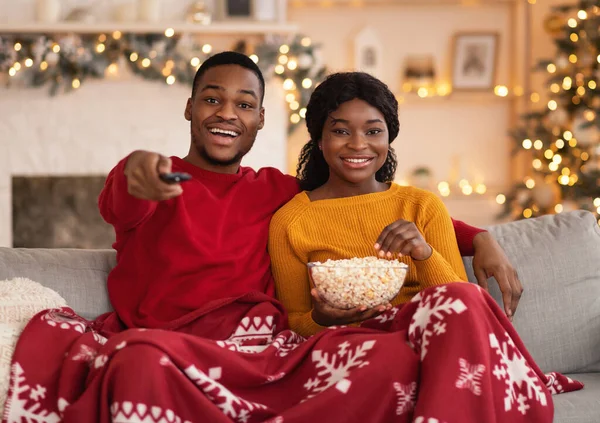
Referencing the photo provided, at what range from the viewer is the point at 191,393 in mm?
1427

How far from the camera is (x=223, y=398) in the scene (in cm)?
147

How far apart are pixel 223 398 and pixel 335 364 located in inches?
9.2

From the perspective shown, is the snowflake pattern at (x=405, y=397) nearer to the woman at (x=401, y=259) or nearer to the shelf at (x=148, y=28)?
the woman at (x=401, y=259)

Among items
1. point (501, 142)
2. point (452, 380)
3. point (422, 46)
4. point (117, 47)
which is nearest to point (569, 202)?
point (501, 142)

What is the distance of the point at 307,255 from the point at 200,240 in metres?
0.27

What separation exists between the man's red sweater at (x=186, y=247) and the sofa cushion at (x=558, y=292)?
18cm

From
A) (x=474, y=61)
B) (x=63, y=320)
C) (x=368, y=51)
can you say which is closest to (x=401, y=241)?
(x=63, y=320)

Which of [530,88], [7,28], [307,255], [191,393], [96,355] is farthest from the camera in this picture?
[530,88]

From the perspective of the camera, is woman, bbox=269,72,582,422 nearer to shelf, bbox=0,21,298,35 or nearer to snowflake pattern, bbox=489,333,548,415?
snowflake pattern, bbox=489,333,548,415

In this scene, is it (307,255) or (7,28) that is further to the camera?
(7,28)

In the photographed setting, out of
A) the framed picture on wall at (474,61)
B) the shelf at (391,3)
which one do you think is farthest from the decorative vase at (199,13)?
the framed picture on wall at (474,61)

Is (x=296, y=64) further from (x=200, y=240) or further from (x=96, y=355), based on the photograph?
(x=96, y=355)

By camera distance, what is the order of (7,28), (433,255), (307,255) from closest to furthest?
(433,255) → (307,255) → (7,28)

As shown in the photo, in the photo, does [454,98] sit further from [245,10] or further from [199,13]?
[199,13]
